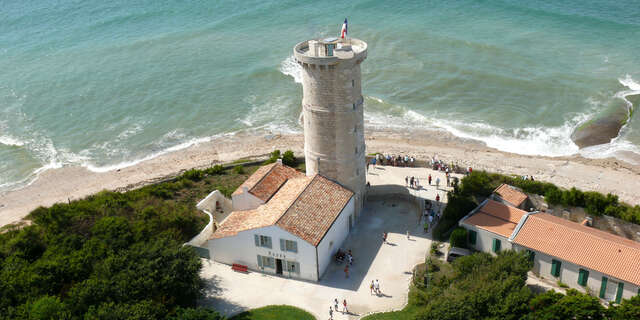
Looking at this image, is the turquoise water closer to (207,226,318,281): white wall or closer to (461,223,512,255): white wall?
(461,223,512,255): white wall

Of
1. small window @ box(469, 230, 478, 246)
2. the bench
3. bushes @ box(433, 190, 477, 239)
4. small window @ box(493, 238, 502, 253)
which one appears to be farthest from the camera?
bushes @ box(433, 190, 477, 239)

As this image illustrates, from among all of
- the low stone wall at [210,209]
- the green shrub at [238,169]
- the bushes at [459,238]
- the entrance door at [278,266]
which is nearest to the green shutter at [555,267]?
the bushes at [459,238]

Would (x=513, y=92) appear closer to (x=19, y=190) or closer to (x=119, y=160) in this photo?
(x=119, y=160)

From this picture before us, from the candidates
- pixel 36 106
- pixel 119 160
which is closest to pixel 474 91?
pixel 119 160

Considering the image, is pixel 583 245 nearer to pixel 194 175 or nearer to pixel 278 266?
pixel 278 266

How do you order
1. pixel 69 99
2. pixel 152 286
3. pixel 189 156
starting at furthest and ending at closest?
pixel 69 99 < pixel 189 156 < pixel 152 286

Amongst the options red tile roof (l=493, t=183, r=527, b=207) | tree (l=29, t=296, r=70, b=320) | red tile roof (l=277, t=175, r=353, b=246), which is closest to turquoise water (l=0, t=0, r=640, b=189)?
red tile roof (l=493, t=183, r=527, b=207)

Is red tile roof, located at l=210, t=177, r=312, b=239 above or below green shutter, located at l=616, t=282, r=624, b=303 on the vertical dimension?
above
